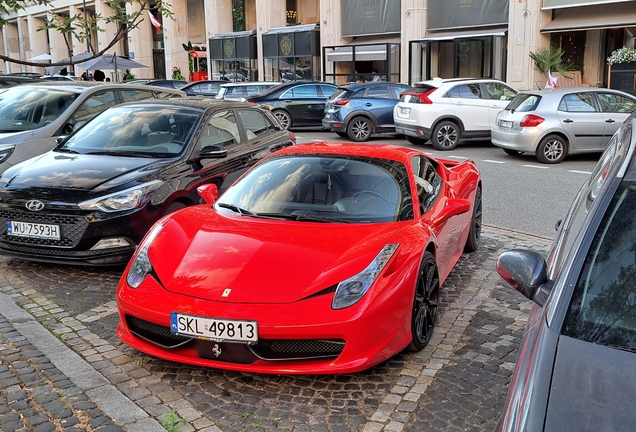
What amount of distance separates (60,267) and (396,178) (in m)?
3.49

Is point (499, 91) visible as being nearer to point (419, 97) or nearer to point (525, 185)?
point (419, 97)

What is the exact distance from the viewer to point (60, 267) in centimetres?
670

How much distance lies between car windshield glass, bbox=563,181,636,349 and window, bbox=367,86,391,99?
641 inches

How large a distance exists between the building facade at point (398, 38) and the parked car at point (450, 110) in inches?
306

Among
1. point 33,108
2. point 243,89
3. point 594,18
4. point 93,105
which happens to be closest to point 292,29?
point 243,89

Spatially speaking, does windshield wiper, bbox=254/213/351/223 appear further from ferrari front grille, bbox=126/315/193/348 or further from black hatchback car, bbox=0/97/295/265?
black hatchback car, bbox=0/97/295/265

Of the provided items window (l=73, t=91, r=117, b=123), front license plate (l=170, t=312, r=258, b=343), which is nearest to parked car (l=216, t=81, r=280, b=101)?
window (l=73, t=91, r=117, b=123)

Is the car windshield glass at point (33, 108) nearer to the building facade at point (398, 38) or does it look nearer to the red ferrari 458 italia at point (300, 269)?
the building facade at point (398, 38)

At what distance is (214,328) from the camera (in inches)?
154

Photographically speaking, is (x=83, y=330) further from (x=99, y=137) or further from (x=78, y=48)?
(x=78, y=48)

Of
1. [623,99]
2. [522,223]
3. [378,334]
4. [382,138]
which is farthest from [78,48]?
[378,334]

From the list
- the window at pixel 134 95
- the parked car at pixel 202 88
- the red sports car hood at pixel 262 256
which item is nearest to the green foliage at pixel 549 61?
the parked car at pixel 202 88

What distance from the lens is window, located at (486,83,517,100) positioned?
660 inches

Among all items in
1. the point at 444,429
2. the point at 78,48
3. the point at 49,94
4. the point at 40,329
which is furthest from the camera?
the point at 78,48
